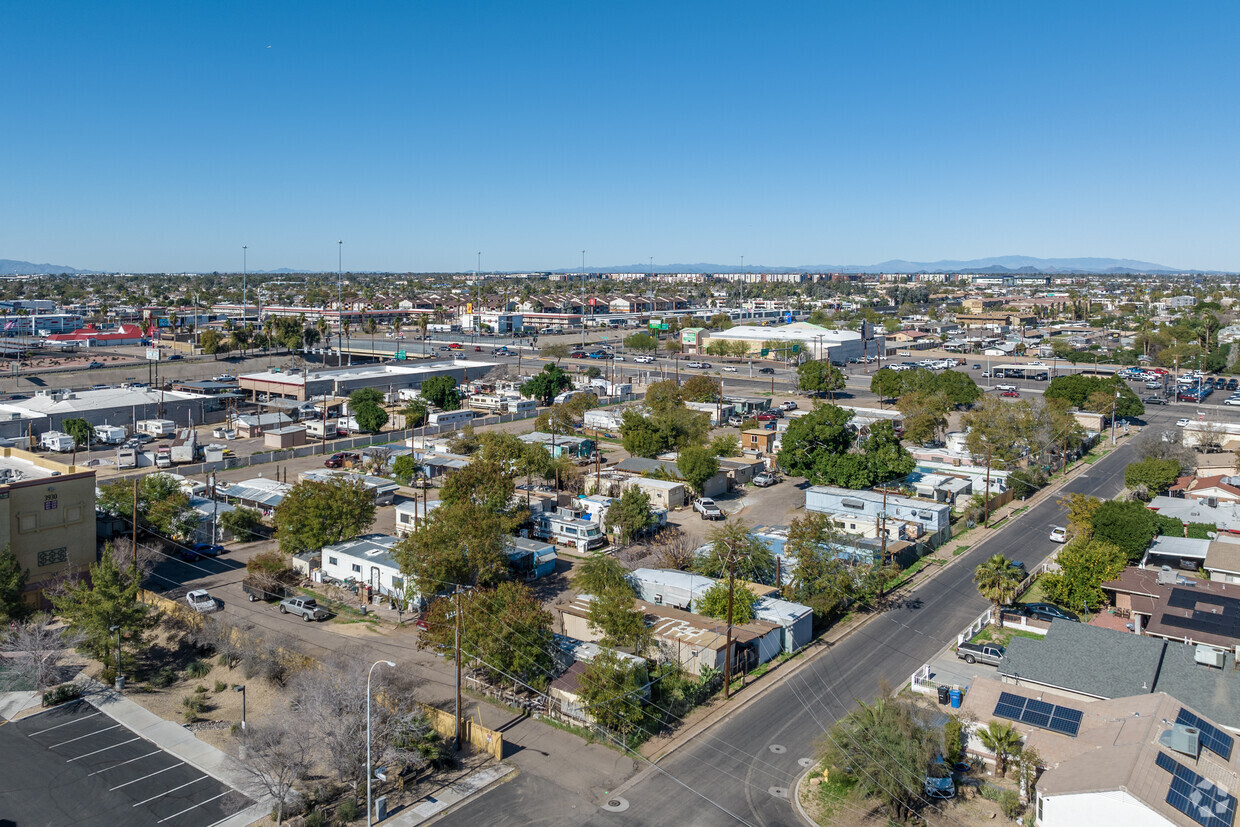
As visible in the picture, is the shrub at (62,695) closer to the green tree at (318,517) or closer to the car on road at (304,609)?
the car on road at (304,609)

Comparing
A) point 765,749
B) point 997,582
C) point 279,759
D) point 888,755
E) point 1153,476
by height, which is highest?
point 1153,476

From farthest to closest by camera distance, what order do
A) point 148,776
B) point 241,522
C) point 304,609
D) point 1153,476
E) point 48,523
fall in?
point 1153,476 < point 241,522 < point 48,523 < point 304,609 < point 148,776

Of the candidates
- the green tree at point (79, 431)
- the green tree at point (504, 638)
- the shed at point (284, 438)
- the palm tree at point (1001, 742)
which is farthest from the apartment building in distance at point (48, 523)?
the palm tree at point (1001, 742)

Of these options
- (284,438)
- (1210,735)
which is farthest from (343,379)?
(1210,735)

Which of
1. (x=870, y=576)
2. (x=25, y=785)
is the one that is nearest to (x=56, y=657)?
(x=25, y=785)

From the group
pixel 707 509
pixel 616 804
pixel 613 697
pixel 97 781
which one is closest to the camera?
pixel 616 804

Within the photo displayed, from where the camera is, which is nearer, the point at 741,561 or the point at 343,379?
the point at 741,561

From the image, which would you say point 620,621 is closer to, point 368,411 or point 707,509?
point 707,509
